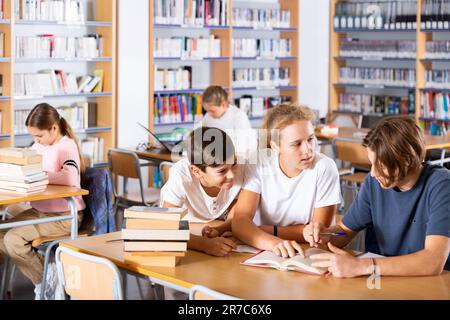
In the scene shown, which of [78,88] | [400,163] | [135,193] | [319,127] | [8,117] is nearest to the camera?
[400,163]

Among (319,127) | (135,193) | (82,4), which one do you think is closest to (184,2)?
(82,4)

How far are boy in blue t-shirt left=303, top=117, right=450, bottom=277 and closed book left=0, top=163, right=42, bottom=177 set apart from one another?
1.85 metres

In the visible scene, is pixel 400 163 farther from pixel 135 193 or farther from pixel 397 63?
pixel 397 63

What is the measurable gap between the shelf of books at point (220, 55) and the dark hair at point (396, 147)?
15.6ft

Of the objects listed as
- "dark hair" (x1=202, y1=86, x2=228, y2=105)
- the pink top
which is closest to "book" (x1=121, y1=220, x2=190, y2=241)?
the pink top

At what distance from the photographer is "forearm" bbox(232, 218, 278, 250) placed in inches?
112

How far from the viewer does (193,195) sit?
3.26m

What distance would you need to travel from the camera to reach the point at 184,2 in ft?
24.7

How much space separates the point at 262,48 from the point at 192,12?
1.17m

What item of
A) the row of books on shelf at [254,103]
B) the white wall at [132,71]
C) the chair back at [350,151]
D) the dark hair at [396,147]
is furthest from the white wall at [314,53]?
the dark hair at [396,147]

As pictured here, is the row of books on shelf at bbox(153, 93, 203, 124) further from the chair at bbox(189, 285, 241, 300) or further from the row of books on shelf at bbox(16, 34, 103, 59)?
the chair at bbox(189, 285, 241, 300)

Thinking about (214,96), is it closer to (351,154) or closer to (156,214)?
(351,154)

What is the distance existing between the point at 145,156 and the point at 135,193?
0.38m

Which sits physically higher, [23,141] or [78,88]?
[78,88]
